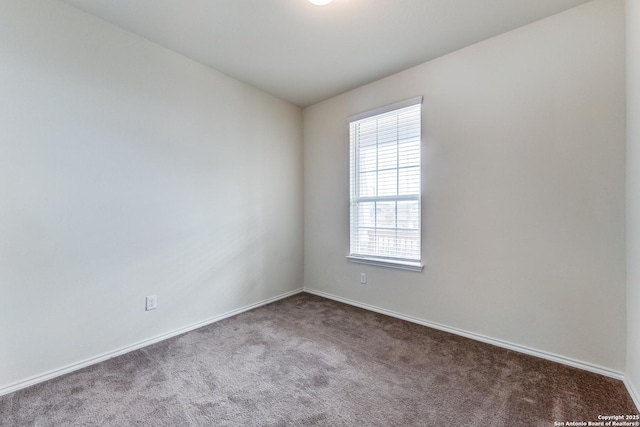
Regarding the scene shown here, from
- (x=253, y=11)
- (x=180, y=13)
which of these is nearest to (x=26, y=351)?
(x=180, y=13)

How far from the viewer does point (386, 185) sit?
2939 millimetres

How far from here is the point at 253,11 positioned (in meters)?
1.95

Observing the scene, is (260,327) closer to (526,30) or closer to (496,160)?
(496,160)

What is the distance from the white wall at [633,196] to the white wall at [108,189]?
3.06 meters

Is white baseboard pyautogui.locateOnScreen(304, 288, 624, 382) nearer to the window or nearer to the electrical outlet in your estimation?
the window

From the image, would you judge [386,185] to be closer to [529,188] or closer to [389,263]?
[389,263]

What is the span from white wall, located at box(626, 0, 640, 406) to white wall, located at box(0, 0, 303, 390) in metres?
3.06

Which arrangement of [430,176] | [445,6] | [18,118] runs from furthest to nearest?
1. [430,176]
2. [445,6]
3. [18,118]

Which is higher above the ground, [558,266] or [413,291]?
[558,266]

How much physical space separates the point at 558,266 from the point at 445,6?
6.74ft

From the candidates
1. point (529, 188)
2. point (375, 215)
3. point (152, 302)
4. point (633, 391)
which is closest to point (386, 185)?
point (375, 215)

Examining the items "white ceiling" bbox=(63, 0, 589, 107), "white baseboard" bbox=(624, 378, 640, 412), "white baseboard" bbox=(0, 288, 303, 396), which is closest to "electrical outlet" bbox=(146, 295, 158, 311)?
"white baseboard" bbox=(0, 288, 303, 396)

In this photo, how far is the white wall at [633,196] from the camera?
5.16 ft

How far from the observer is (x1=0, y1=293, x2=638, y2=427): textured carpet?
146 centimetres
